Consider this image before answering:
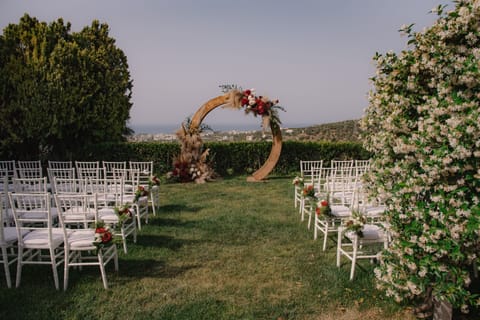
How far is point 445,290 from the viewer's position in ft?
8.05

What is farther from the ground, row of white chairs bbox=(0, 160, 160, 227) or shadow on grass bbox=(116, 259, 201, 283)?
row of white chairs bbox=(0, 160, 160, 227)

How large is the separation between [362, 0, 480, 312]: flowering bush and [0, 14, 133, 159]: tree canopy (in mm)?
10870

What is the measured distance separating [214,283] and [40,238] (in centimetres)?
199

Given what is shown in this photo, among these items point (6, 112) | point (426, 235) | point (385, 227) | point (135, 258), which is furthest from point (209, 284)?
point (6, 112)

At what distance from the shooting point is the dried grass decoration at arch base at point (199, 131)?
10.2m

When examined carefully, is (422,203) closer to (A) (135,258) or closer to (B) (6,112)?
(A) (135,258)

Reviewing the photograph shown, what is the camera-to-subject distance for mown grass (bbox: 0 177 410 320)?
128 inches

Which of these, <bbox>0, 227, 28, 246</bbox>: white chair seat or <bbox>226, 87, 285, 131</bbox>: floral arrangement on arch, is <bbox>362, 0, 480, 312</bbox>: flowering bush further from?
<bbox>226, 87, 285, 131</bbox>: floral arrangement on arch

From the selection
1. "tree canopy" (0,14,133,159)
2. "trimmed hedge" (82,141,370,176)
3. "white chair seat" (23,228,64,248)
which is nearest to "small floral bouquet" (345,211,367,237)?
"white chair seat" (23,228,64,248)

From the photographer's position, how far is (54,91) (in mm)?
10938

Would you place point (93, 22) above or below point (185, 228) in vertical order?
above

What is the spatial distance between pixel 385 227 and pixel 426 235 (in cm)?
46

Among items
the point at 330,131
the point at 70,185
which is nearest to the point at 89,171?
the point at 70,185

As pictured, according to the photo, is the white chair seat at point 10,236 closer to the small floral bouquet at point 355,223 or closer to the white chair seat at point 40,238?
the white chair seat at point 40,238
